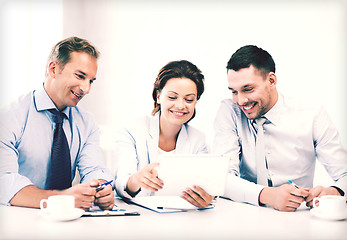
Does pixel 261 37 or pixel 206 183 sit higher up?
pixel 261 37

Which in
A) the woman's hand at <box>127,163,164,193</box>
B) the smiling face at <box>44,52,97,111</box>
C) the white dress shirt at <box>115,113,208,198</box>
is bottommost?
the woman's hand at <box>127,163,164,193</box>

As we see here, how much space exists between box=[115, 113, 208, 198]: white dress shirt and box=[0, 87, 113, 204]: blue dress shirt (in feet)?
0.53

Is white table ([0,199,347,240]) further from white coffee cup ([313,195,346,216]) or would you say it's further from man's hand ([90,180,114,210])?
man's hand ([90,180,114,210])

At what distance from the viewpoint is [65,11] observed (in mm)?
3207

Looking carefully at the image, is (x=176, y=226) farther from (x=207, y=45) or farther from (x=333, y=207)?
(x=207, y=45)

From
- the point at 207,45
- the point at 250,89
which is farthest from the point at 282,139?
the point at 207,45

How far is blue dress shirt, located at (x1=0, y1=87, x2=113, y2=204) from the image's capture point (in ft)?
6.38

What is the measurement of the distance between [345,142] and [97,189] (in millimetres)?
2654

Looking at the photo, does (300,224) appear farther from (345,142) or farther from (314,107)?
(345,142)

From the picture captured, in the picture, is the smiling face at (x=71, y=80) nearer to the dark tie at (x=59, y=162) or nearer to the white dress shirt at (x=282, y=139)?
the dark tie at (x=59, y=162)

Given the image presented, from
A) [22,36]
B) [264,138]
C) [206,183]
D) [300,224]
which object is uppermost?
[22,36]

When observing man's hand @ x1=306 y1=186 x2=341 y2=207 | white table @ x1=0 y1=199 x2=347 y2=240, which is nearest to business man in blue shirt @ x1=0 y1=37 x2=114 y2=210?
white table @ x1=0 y1=199 x2=347 y2=240

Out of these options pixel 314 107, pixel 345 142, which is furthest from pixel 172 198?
pixel 345 142

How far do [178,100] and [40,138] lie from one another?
81 centimetres
